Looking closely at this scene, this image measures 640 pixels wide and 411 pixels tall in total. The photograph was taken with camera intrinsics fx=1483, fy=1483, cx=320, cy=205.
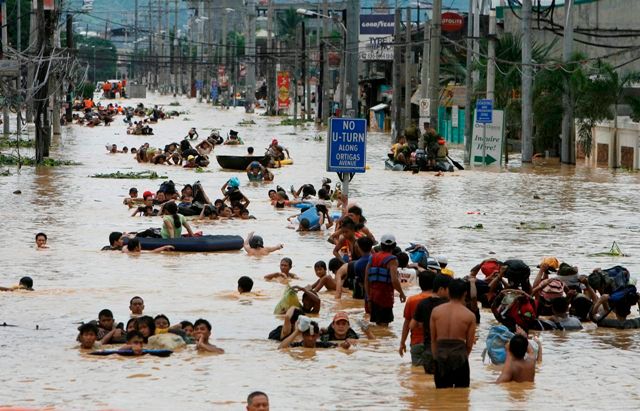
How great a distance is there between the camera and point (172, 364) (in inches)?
628

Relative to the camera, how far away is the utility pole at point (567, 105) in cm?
→ 5392

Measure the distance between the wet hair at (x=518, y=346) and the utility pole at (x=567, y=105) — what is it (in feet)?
131

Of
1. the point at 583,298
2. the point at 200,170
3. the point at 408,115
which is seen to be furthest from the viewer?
the point at 408,115

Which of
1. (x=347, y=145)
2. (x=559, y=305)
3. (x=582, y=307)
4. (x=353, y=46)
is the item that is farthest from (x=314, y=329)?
(x=353, y=46)

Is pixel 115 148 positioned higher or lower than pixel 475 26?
lower

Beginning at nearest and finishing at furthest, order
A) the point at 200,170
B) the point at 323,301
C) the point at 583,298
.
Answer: the point at 583,298, the point at 323,301, the point at 200,170

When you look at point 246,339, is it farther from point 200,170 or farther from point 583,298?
point 200,170

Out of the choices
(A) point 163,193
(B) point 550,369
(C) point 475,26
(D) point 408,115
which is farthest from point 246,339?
(D) point 408,115

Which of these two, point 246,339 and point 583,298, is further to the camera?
point 583,298

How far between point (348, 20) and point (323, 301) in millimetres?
15923

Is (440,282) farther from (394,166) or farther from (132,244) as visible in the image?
(394,166)

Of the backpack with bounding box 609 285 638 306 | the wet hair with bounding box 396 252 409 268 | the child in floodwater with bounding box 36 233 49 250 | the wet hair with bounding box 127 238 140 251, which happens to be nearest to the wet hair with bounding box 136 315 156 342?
the wet hair with bounding box 396 252 409 268

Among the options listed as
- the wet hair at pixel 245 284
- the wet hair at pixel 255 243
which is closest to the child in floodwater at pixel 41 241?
the wet hair at pixel 255 243

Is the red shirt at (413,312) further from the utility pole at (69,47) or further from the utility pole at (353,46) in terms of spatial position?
the utility pole at (69,47)
